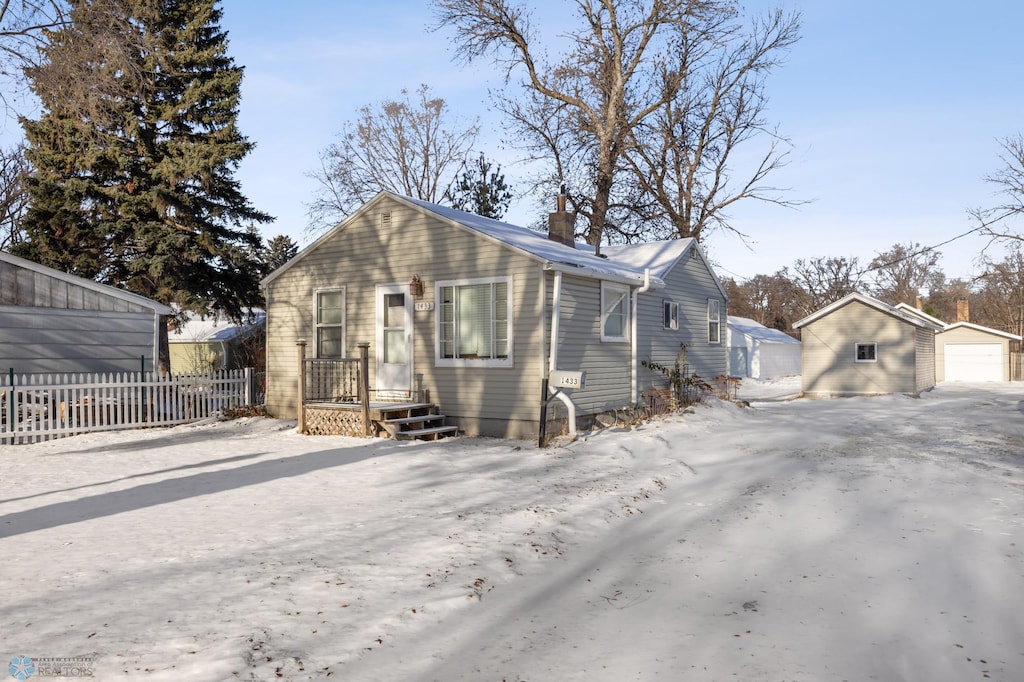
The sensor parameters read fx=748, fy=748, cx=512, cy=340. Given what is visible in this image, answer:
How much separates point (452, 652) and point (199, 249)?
22052 mm

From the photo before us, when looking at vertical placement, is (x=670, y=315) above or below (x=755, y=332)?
below

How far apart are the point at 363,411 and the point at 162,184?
45.7 ft

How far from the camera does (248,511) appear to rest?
7449 millimetres

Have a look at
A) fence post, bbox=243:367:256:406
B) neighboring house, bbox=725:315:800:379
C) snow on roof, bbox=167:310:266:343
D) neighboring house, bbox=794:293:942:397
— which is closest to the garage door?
neighboring house, bbox=725:315:800:379

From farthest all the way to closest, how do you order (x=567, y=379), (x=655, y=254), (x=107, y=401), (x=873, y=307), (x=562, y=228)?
(x=873, y=307) < (x=655, y=254) < (x=562, y=228) < (x=107, y=401) < (x=567, y=379)

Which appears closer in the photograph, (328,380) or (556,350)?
(556,350)

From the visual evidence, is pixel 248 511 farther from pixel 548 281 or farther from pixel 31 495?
pixel 548 281

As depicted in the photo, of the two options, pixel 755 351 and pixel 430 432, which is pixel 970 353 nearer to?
pixel 755 351

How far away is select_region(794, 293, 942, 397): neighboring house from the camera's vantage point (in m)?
25.9

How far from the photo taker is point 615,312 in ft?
50.2

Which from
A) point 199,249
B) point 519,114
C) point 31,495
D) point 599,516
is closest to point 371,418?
point 31,495

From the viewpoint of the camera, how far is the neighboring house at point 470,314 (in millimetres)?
13055

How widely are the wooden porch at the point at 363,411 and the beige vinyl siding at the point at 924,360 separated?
1942 centimetres

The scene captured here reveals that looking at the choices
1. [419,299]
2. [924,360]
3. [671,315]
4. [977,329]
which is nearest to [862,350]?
[924,360]
